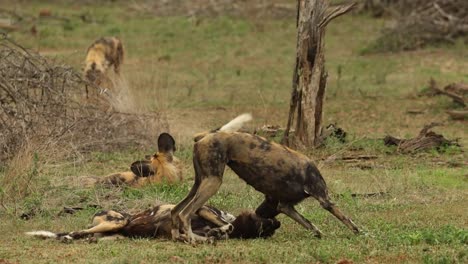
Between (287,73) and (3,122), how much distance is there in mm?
7298

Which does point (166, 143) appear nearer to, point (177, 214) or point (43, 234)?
point (177, 214)

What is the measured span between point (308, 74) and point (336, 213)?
400 centimetres

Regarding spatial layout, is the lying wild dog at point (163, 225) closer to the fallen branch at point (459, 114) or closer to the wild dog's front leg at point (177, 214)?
the wild dog's front leg at point (177, 214)

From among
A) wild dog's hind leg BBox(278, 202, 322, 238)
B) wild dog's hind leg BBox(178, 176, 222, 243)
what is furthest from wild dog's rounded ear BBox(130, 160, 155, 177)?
wild dog's hind leg BBox(278, 202, 322, 238)

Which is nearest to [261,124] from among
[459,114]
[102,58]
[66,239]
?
[102,58]

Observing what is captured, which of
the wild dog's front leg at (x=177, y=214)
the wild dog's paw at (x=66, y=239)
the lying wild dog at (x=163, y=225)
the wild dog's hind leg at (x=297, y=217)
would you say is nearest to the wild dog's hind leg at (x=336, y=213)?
the wild dog's hind leg at (x=297, y=217)

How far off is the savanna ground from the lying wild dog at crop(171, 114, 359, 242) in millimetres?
180

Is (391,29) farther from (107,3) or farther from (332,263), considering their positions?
(332,263)

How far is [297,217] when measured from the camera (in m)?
6.93

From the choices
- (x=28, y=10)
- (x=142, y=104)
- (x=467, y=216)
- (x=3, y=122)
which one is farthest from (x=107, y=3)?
(x=467, y=216)

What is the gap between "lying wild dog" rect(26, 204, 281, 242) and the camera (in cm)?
692

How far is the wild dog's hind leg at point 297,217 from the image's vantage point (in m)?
6.89

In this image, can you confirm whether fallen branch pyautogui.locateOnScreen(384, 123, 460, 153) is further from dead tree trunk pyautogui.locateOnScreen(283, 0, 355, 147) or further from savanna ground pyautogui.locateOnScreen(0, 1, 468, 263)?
dead tree trunk pyautogui.locateOnScreen(283, 0, 355, 147)

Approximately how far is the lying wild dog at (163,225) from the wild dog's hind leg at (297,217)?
0.30 feet
